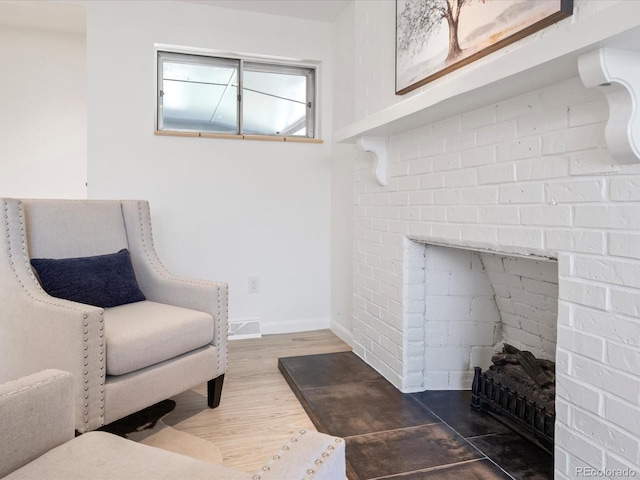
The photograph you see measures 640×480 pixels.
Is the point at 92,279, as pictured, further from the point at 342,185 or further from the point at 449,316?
the point at 342,185

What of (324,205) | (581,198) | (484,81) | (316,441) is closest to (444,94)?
(484,81)

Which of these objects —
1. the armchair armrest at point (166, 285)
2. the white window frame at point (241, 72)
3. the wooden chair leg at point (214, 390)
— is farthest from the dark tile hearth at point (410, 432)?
the white window frame at point (241, 72)

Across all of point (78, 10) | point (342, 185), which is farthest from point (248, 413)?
point (78, 10)

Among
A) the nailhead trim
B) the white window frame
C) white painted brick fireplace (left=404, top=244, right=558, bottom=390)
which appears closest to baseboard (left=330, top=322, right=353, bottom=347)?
white painted brick fireplace (left=404, top=244, right=558, bottom=390)

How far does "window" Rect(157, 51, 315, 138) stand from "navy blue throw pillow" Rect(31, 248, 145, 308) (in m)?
1.27

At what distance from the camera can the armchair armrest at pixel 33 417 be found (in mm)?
852

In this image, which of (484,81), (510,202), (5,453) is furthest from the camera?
(510,202)

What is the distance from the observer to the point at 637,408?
3.33 ft

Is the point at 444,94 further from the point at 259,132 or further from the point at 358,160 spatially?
the point at 259,132

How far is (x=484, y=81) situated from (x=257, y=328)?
7.68ft

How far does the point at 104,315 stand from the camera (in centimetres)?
179

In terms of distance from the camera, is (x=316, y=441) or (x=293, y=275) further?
(x=293, y=275)

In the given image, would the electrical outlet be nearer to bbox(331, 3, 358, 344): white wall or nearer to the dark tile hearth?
bbox(331, 3, 358, 344): white wall

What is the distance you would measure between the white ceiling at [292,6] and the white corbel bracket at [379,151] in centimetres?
129
